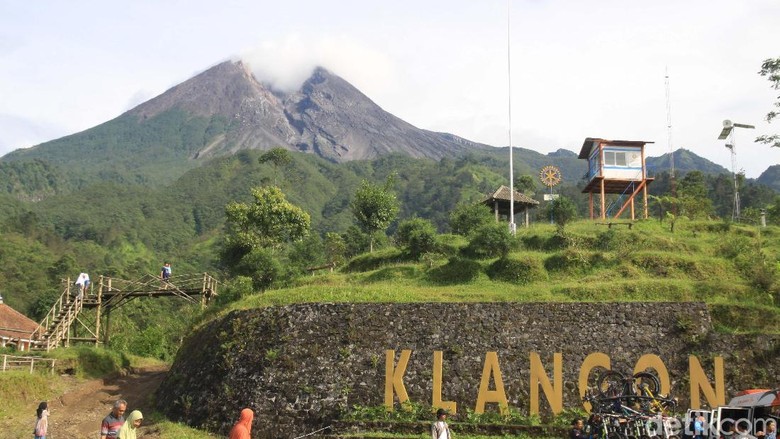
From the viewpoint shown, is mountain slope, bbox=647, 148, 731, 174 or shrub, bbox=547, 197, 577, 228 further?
mountain slope, bbox=647, 148, 731, 174

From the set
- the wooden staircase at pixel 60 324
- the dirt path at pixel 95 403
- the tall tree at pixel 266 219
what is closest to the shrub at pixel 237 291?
the dirt path at pixel 95 403

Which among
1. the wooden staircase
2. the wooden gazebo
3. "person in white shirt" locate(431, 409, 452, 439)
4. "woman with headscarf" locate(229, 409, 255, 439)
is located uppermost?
the wooden gazebo

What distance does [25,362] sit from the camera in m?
25.7

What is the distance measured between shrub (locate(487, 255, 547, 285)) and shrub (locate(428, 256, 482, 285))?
56 cm

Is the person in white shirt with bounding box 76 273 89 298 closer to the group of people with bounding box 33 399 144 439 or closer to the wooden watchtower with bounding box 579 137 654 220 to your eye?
the group of people with bounding box 33 399 144 439

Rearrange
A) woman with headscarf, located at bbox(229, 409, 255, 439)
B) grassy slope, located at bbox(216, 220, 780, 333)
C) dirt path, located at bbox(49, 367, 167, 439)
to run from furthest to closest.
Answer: grassy slope, located at bbox(216, 220, 780, 333), dirt path, located at bbox(49, 367, 167, 439), woman with headscarf, located at bbox(229, 409, 255, 439)

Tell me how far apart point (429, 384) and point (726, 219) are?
61.8 ft

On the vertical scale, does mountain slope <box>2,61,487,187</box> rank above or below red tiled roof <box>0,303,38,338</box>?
above

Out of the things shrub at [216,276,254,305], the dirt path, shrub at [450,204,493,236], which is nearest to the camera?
the dirt path

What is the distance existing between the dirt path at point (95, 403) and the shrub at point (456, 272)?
10242 millimetres

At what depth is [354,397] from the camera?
20.0 meters

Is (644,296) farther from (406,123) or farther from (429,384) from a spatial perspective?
(406,123)

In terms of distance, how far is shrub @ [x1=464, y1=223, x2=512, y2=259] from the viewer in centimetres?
2744

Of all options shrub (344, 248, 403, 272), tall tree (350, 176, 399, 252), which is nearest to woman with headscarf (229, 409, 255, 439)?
shrub (344, 248, 403, 272)
